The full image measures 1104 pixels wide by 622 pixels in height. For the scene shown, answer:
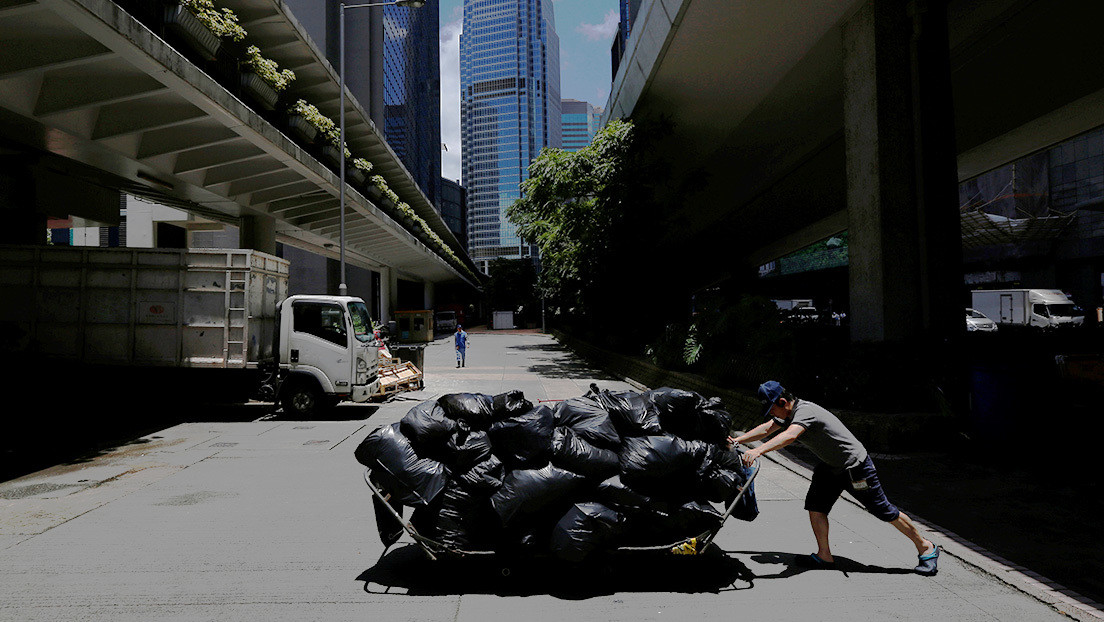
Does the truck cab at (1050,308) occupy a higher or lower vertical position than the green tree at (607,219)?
lower

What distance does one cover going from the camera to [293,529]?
568 cm

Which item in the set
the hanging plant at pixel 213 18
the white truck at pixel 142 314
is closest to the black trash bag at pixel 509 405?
the white truck at pixel 142 314

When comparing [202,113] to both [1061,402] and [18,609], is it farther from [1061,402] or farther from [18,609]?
[1061,402]

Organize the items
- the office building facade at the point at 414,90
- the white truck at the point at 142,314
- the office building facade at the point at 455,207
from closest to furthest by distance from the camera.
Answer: the white truck at the point at 142,314, the office building facade at the point at 414,90, the office building facade at the point at 455,207

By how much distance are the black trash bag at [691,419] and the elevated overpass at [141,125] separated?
9.08 meters

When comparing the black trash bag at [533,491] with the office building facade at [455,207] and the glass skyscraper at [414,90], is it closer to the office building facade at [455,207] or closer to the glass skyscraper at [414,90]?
the glass skyscraper at [414,90]

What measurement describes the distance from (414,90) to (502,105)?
225 feet

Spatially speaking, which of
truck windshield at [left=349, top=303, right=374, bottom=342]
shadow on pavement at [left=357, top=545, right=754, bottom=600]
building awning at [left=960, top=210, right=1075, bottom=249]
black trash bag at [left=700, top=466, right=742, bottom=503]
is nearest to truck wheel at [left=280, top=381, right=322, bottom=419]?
truck windshield at [left=349, top=303, right=374, bottom=342]

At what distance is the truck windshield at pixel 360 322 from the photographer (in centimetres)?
1212

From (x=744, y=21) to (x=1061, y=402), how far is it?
1078 centimetres

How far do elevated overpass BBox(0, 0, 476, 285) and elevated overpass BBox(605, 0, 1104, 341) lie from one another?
10.8 m

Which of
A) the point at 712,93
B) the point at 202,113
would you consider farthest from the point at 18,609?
the point at 712,93

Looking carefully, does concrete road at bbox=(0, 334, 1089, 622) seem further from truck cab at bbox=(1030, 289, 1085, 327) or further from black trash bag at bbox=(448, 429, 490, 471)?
truck cab at bbox=(1030, 289, 1085, 327)

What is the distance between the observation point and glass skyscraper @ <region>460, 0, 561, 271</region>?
162250 mm
